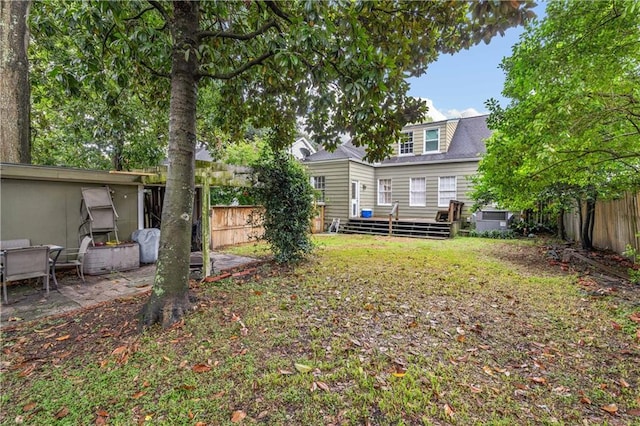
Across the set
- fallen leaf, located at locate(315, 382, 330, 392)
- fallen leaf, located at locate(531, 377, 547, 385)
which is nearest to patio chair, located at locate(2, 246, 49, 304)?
fallen leaf, located at locate(315, 382, 330, 392)

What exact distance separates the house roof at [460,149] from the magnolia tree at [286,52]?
8629mm

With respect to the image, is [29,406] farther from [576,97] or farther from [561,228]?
[561,228]

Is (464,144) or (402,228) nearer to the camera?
(402,228)

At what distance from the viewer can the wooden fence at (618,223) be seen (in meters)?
6.17

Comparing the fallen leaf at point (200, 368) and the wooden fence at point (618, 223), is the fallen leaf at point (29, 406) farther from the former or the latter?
the wooden fence at point (618, 223)

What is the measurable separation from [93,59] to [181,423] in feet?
14.3

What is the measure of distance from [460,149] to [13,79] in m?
14.8

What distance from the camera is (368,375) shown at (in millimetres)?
2523

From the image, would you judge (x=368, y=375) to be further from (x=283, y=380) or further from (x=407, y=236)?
(x=407, y=236)

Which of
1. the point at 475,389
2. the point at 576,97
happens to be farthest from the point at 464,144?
the point at 475,389

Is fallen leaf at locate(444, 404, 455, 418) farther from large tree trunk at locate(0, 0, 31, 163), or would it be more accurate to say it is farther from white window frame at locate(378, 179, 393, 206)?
white window frame at locate(378, 179, 393, 206)

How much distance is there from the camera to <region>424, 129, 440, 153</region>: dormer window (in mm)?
14125

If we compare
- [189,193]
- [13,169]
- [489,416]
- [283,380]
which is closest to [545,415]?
[489,416]

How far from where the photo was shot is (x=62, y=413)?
2.18 meters
